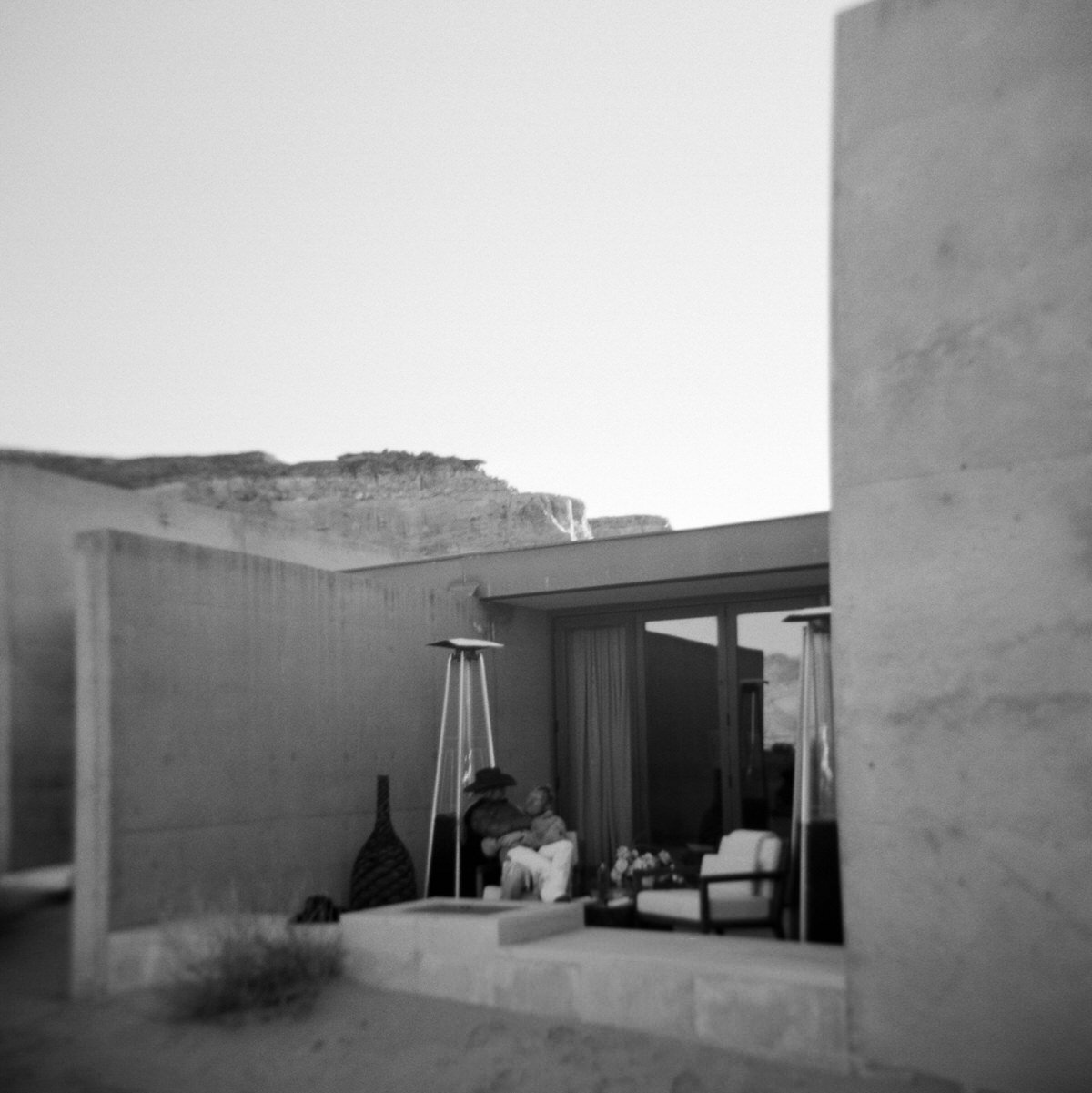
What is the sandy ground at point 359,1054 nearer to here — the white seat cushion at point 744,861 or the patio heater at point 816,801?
the patio heater at point 816,801

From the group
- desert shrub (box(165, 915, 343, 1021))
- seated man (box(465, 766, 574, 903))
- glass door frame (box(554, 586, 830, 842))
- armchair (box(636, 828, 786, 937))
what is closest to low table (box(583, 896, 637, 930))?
armchair (box(636, 828, 786, 937))

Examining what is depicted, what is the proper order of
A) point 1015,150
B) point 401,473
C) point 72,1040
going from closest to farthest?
point 1015,150, point 72,1040, point 401,473

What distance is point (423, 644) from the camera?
28.0 feet

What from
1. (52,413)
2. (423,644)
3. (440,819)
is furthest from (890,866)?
(52,413)

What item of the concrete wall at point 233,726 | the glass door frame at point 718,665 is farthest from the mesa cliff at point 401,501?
the concrete wall at point 233,726

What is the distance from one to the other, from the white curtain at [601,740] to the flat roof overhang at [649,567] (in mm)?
397

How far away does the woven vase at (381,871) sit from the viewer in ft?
23.4

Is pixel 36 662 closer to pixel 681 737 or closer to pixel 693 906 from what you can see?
pixel 693 906

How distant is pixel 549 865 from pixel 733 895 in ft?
4.03

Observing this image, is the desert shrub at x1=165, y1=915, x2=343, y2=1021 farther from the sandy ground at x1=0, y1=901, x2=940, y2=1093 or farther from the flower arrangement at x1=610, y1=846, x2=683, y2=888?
the flower arrangement at x1=610, y1=846, x2=683, y2=888

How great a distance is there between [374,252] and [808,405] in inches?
196

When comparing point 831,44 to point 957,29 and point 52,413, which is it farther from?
point 52,413

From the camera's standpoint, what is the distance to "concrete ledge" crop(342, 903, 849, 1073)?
4.46 meters

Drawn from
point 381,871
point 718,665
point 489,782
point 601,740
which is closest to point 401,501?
point 601,740
